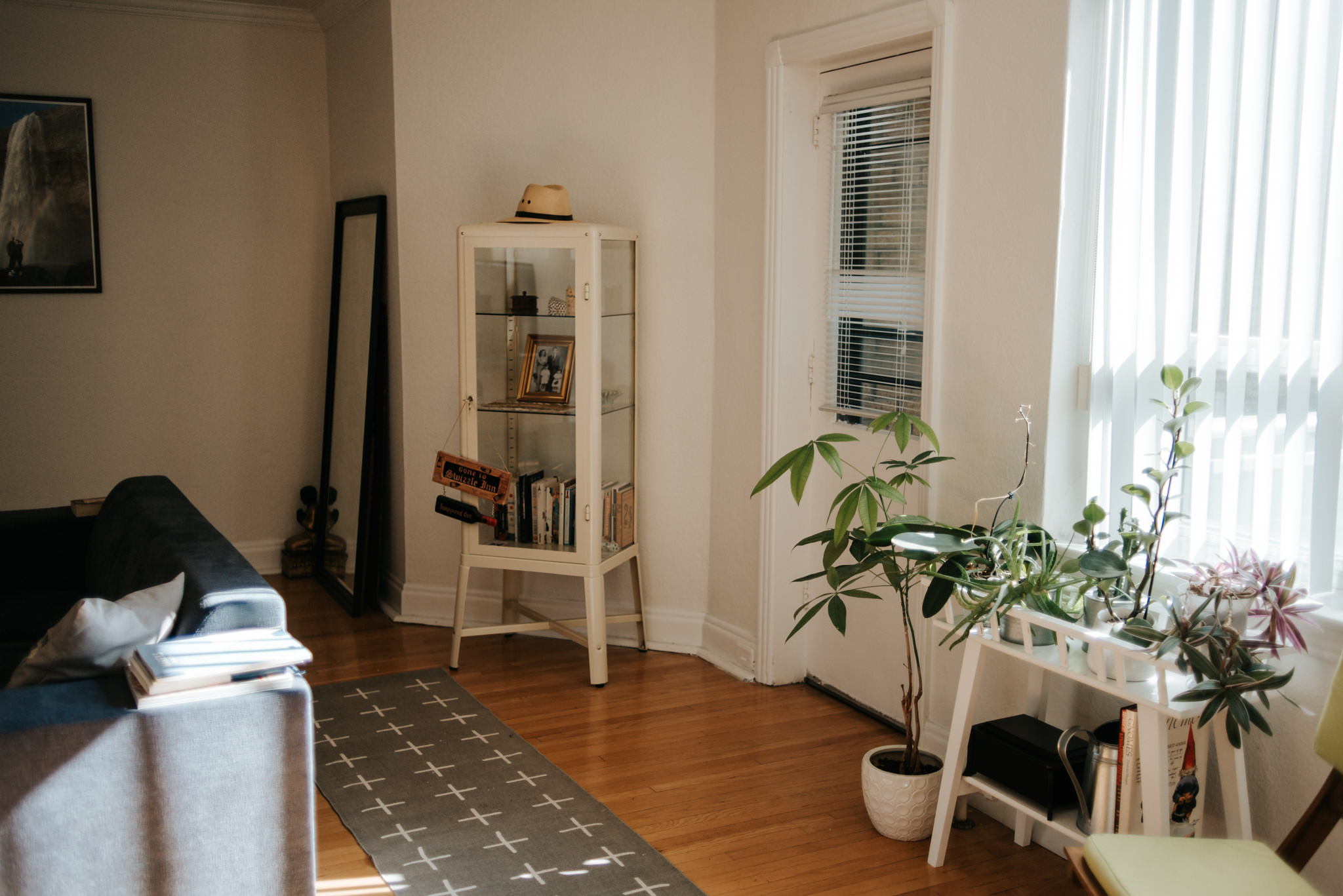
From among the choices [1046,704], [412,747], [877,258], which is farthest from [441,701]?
[877,258]

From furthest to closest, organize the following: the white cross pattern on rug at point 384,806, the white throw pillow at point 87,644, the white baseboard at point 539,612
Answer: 1. the white baseboard at point 539,612
2. the white cross pattern on rug at point 384,806
3. the white throw pillow at point 87,644

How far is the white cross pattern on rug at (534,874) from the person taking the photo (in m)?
2.54

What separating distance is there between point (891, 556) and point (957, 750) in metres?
0.49

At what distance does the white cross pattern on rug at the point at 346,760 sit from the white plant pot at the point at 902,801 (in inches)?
59.1

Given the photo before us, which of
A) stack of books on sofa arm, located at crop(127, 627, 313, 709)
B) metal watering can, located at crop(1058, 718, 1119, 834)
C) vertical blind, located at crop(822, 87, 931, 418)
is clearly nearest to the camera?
stack of books on sofa arm, located at crop(127, 627, 313, 709)

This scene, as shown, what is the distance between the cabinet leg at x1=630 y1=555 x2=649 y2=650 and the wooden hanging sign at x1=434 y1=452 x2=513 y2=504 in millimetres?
575

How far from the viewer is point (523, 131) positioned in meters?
4.19

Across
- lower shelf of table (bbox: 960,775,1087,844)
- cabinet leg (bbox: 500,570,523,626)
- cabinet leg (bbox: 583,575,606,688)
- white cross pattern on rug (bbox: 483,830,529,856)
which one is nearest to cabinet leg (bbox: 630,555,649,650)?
cabinet leg (bbox: 583,575,606,688)

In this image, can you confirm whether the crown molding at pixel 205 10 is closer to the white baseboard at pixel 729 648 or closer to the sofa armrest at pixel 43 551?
the sofa armrest at pixel 43 551

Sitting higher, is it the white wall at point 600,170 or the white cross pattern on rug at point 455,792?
the white wall at point 600,170

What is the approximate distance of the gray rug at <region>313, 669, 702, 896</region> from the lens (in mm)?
2555

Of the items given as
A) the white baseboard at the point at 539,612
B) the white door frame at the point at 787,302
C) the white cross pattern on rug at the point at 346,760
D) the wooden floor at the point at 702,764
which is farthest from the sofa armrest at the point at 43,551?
the white door frame at the point at 787,302

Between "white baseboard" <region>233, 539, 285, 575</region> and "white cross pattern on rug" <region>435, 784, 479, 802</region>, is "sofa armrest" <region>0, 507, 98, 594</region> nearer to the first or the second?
"white cross pattern on rug" <region>435, 784, 479, 802</region>

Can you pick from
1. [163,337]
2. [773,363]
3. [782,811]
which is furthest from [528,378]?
[163,337]
